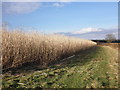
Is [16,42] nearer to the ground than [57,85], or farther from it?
farther from it

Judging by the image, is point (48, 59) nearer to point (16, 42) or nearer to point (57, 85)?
point (16, 42)

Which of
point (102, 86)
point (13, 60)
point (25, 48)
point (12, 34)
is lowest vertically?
point (102, 86)

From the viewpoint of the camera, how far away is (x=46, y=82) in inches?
156

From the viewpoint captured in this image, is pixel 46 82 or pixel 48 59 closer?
pixel 46 82

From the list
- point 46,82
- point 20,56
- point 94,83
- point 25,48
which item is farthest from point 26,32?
point 94,83

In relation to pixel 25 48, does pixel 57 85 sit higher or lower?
lower

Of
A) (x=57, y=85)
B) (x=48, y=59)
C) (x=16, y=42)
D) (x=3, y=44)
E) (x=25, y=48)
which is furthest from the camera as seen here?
(x=48, y=59)

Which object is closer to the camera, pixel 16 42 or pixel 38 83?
pixel 38 83

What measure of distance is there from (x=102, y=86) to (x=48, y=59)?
380 centimetres

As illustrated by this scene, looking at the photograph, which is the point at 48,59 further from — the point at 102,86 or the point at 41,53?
the point at 102,86

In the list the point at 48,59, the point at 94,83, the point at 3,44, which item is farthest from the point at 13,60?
the point at 94,83

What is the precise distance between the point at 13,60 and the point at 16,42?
0.65m

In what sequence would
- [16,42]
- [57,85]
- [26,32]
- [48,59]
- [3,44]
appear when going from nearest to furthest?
[57,85] < [3,44] < [16,42] < [26,32] < [48,59]

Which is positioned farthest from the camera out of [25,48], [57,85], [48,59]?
[48,59]
